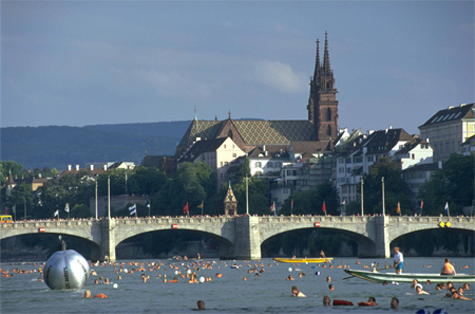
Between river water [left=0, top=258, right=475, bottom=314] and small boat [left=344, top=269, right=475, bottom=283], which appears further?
small boat [left=344, top=269, right=475, bottom=283]

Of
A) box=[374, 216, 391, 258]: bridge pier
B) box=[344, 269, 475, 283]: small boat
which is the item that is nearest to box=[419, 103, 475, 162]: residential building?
box=[374, 216, 391, 258]: bridge pier

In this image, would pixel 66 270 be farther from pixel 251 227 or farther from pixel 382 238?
pixel 382 238

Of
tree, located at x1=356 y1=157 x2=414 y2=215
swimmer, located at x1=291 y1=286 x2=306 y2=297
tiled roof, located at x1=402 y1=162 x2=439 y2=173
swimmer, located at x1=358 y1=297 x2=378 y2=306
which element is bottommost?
swimmer, located at x1=358 y1=297 x2=378 y2=306

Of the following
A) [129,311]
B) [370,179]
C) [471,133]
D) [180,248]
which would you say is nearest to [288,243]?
[370,179]

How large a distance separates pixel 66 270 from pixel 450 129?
394 feet

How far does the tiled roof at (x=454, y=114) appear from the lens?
611 feet

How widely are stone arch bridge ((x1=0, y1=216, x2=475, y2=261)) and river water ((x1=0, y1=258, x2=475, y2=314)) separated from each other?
24613 mm

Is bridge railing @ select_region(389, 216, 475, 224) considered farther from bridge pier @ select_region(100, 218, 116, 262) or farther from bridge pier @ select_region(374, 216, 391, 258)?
bridge pier @ select_region(100, 218, 116, 262)

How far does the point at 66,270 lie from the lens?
79312 millimetres

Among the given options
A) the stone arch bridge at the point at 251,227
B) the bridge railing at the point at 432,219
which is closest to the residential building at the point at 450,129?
the bridge railing at the point at 432,219

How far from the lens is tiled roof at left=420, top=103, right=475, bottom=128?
186 meters

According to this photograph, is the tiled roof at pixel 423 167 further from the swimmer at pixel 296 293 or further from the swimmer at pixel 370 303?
the swimmer at pixel 370 303

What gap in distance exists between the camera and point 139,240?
186125mm

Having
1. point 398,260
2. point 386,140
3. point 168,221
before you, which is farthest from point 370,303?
point 386,140
